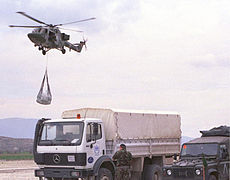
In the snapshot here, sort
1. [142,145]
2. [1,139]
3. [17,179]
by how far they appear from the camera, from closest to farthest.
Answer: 1. [142,145]
2. [17,179]
3. [1,139]

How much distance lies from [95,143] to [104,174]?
124 centimetres

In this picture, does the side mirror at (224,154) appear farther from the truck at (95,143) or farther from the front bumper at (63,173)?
the front bumper at (63,173)

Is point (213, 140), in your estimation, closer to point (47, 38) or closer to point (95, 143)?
point (95, 143)

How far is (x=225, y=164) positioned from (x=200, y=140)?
1372 millimetres

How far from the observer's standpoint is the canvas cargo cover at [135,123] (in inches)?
690

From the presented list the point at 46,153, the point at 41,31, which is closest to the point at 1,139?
the point at 41,31

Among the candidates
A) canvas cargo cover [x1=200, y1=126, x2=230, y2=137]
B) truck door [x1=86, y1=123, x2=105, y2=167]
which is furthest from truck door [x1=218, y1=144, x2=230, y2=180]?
truck door [x1=86, y1=123, x2=105, y2=167]

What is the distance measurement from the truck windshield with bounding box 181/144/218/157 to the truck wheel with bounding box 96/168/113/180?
2.81 meters

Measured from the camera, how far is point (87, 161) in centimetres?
1595

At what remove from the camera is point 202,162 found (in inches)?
617

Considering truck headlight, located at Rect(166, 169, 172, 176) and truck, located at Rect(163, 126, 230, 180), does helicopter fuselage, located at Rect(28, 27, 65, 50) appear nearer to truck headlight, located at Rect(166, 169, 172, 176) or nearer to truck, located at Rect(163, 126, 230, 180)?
truck, located at Rect(163, 126, 230, 180)

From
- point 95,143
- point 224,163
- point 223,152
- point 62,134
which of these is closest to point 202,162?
point 224,163

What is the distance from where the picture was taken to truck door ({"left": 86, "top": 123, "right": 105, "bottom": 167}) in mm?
16031

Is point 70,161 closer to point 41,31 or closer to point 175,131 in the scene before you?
point 175,131
